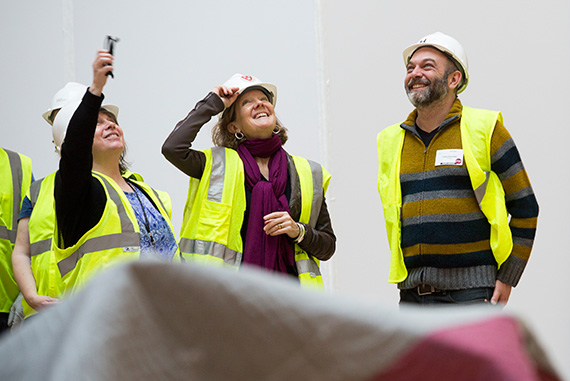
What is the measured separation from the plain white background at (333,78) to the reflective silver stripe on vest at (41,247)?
2.17 meters

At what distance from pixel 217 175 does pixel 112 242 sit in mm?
527

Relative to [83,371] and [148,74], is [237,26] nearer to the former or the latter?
[148,74]

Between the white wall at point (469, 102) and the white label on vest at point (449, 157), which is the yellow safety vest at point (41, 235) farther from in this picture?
the white wall at point (469, 102)

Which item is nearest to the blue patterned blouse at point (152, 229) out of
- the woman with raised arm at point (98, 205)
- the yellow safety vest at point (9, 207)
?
the woman with raised arm at point (98, 205)

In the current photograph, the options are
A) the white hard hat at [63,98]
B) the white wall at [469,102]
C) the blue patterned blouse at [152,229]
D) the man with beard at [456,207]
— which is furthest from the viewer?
the white wall at [469,102]

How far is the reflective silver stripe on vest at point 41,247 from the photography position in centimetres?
284

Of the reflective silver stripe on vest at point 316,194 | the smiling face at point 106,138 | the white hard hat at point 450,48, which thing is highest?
the white hard hat at point 450,48

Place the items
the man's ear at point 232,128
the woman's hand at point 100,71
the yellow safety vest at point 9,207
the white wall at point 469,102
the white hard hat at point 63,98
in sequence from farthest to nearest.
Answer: the white wall at point 469,102
the white hard hat at point 63,98
the yellow safety vest at point 9,207
the man's ear at point 232,128
the woman's hand at point 100,71

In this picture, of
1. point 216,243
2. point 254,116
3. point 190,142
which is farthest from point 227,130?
point 216,243

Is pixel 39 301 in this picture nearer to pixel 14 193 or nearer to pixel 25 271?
pixel 25 271

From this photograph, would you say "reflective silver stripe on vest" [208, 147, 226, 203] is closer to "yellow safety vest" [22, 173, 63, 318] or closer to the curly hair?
the curly hair

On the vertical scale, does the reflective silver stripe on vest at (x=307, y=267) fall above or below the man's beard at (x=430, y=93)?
below

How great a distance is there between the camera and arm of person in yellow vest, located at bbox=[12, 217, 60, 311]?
268 cm

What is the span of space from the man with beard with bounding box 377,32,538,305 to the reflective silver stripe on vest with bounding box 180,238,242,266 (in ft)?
2.22
